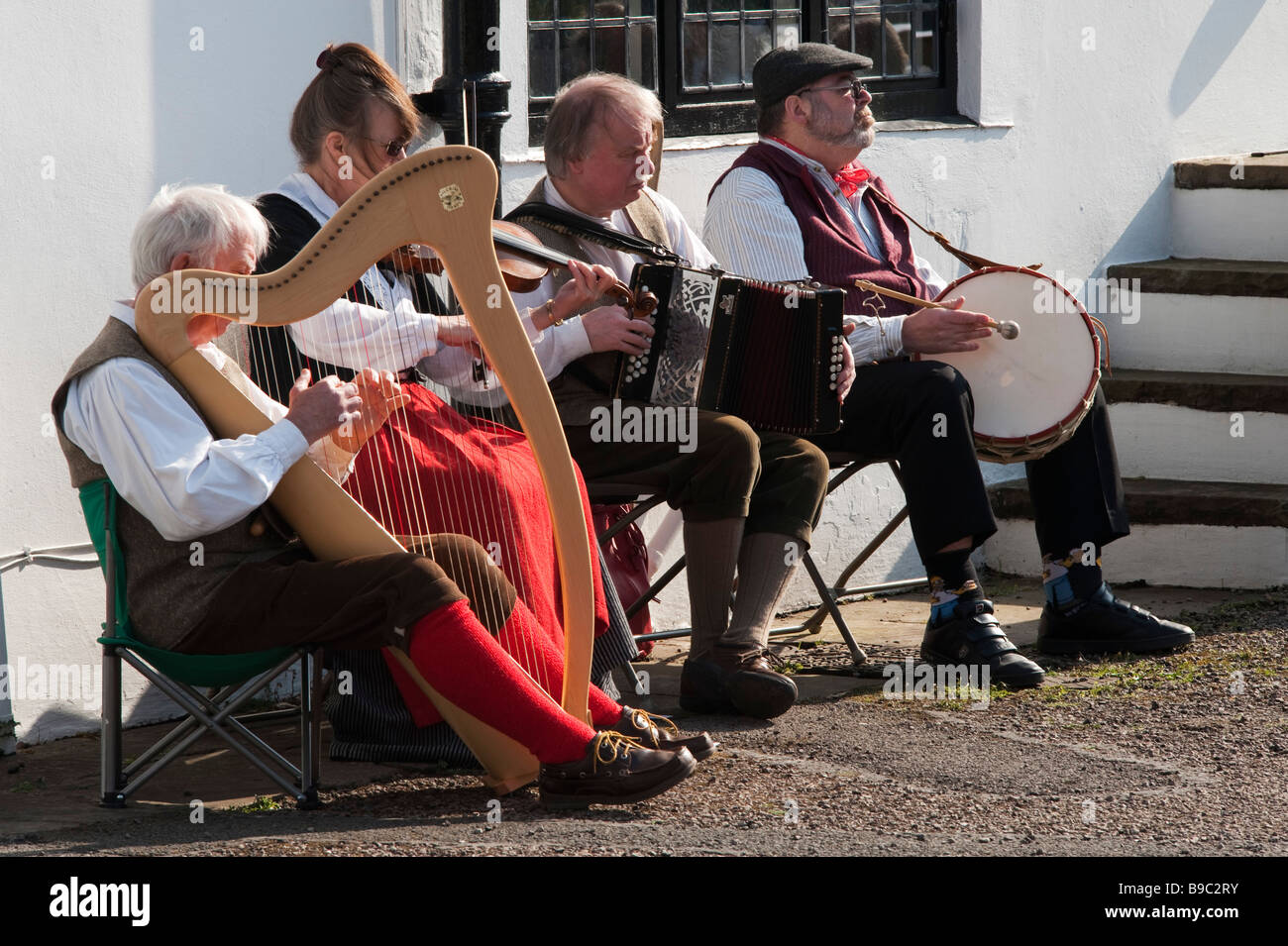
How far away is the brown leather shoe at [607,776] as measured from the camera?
12.0 feet

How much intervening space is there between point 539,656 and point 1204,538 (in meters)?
3.28

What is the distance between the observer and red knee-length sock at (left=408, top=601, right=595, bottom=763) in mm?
3557

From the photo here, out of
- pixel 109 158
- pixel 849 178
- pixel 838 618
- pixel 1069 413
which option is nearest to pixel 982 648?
pixel 838 618

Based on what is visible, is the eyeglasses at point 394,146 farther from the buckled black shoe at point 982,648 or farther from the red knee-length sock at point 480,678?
the buckled black shoe at point 982,648

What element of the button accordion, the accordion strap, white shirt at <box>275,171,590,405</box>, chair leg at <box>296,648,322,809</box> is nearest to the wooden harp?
chair leg at <box>296,648,322,809</box>

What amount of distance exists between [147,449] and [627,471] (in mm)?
1431

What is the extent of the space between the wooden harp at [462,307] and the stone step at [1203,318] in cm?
402

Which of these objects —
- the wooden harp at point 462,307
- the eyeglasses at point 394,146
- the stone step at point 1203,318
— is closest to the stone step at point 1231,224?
the stone step at point 1203,318

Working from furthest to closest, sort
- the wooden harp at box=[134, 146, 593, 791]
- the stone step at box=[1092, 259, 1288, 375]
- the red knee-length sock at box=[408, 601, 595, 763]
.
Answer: the stone step at box=[1092, 259, 1288, 375] < the red knee-length sock at box=[408, 601, 595, 763] < the wooden harp at box=[134, 146, 593, 791]

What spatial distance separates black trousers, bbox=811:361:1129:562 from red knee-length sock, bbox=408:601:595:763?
5.13 feet

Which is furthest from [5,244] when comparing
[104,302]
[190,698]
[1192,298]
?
[1192,298]

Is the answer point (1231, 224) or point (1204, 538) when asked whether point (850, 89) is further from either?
point (1231, 224)

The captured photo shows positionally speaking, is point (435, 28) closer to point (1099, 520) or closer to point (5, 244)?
point (5, 244)

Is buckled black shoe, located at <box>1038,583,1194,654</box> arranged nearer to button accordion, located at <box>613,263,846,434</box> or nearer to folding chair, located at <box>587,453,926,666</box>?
folding chair, located at <box>587,453,926,666</box>
